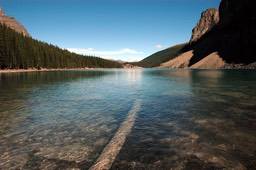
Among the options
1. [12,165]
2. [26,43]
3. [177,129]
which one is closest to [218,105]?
[177,129]

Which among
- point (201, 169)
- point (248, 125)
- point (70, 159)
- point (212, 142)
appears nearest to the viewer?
point (201, 169)

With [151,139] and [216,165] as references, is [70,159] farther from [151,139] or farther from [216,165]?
[216,165]

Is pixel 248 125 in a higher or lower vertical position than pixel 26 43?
lower

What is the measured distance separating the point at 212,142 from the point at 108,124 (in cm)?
617

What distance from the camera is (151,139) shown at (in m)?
9.84

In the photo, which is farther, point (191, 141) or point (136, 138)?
point (136, 138)

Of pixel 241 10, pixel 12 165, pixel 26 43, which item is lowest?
pixel 12 165

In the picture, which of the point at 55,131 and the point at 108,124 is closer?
the point at 55,131

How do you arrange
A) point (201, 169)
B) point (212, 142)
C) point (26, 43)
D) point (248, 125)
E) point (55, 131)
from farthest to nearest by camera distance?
point (26, 43)
point (248, 125)
point (55, 131)
point (212, 142)
point (201, 169)

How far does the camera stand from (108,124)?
1236cm

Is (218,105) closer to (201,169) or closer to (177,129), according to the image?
(177,129)

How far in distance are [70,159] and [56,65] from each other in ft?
545

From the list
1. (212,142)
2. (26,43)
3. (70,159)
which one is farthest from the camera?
(26,43)

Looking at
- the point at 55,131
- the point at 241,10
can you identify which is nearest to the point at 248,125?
the point at 55,131
